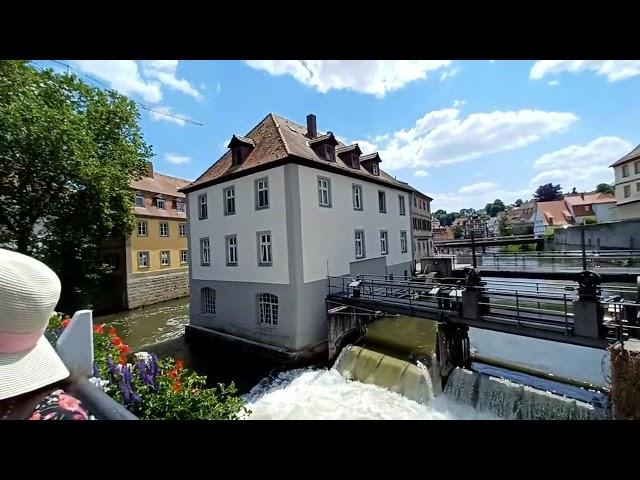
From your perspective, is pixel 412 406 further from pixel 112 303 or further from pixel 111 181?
pixel 112 303

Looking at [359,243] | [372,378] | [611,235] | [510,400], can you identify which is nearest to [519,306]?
[510,400]

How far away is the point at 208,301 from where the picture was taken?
379 inches

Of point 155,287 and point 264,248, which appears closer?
point 264,248

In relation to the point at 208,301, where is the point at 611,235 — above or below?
above

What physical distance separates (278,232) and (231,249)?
1943mm

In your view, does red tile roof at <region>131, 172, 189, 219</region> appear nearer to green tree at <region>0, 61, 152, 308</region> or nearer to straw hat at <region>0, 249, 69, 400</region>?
green tree at <region>0, 61, 152, 308</region>

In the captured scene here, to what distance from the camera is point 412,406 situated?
210 inches

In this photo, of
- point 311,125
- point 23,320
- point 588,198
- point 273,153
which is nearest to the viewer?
point 23,320

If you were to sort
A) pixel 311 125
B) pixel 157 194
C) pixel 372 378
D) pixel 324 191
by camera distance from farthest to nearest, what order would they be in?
1. pixel 157 194
2. pixel 311 125
3. pixel 324 191
4. pixel 372 378

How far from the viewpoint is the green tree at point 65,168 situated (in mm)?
8305

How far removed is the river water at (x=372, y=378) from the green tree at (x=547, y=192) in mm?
47308

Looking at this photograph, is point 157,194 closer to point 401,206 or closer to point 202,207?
point 202,207

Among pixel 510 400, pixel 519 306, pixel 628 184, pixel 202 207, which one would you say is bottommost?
pixel 510 400

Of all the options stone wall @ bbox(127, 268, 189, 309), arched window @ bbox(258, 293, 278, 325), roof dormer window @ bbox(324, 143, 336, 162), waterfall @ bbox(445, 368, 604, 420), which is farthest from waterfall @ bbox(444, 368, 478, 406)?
stone wall @ bbox(127, 268, 189, 309)
